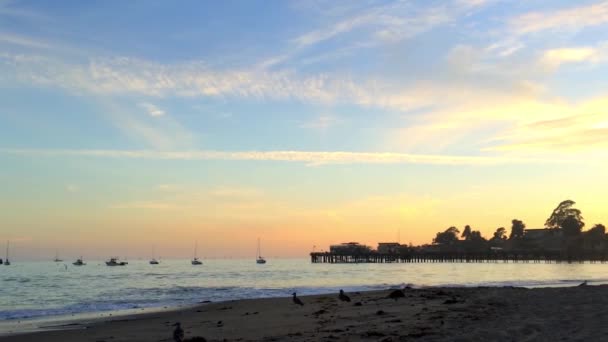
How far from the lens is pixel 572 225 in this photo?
184250mm

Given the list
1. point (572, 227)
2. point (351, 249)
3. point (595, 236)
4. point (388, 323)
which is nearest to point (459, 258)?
point (351, 249)

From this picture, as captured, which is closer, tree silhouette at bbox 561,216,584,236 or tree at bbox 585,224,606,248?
tree at bbox 585,224,606,248

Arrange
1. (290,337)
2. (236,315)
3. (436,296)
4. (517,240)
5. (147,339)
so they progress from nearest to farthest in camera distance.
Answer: (290,337) → (147,339) → (236,315) → (436,296) → (517,240)

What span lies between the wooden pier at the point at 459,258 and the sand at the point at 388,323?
138502mm

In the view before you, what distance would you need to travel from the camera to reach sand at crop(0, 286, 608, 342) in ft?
41.3

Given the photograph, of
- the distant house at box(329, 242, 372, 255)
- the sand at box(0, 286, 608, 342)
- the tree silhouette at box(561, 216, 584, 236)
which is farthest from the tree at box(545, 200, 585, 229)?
the sand at box(0, 286, 608, 342)

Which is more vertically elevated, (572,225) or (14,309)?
(572,225)

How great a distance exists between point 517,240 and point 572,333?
201m

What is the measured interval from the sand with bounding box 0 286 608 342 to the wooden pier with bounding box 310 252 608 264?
139 m

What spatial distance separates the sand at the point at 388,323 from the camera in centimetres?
1259

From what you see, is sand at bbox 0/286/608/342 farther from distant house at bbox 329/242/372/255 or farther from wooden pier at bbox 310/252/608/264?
distant house at bbox 329/242/372/255

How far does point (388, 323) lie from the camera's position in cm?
1552

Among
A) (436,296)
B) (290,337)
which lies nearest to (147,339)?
(290,337)

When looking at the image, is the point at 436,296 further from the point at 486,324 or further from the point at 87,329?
the point at 87,329
